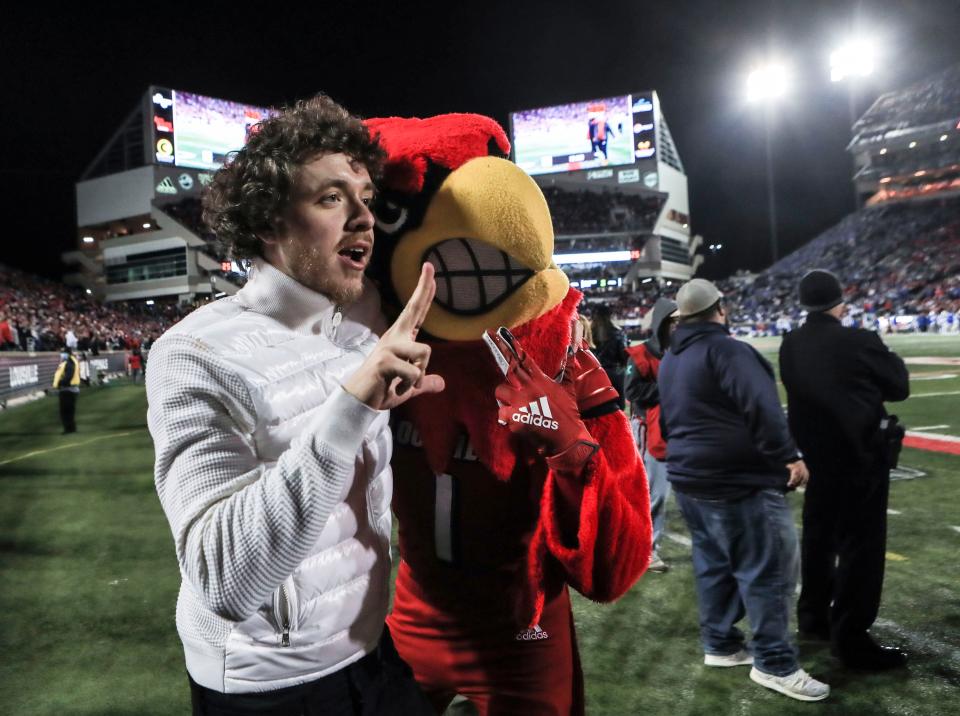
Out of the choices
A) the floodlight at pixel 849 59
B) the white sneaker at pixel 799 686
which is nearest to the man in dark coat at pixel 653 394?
the white sneaker at pixel 799 686

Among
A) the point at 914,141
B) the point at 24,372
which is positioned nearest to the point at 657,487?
the point at 24,372

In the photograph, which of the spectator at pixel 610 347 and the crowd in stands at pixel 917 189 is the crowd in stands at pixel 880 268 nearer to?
the crowd in stands at pixel 917 189

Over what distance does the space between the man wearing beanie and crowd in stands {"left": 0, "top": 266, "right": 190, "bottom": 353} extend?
26043 millimetres

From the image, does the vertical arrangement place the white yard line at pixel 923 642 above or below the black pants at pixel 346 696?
below

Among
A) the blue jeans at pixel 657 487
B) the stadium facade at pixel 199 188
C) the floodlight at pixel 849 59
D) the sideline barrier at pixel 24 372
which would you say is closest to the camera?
the blue jeans at pixel 657 487

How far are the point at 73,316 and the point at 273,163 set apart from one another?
45731 mm

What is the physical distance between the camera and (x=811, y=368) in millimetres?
3564

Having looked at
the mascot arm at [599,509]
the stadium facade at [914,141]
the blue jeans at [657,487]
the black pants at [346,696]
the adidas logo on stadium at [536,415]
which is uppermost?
the stadium facade at [914,141]

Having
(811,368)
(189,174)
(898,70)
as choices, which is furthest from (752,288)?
(811,368)

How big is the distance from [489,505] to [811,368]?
8.28ft

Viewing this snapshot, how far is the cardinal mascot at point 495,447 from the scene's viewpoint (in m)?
1.48

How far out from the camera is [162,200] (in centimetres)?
4969

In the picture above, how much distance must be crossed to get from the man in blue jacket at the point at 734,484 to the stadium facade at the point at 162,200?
151ft

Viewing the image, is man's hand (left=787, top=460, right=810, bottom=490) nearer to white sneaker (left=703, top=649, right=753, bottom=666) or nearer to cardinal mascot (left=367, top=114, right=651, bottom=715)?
white sneaker (left=703, top=649, right=753, bottom=666)
